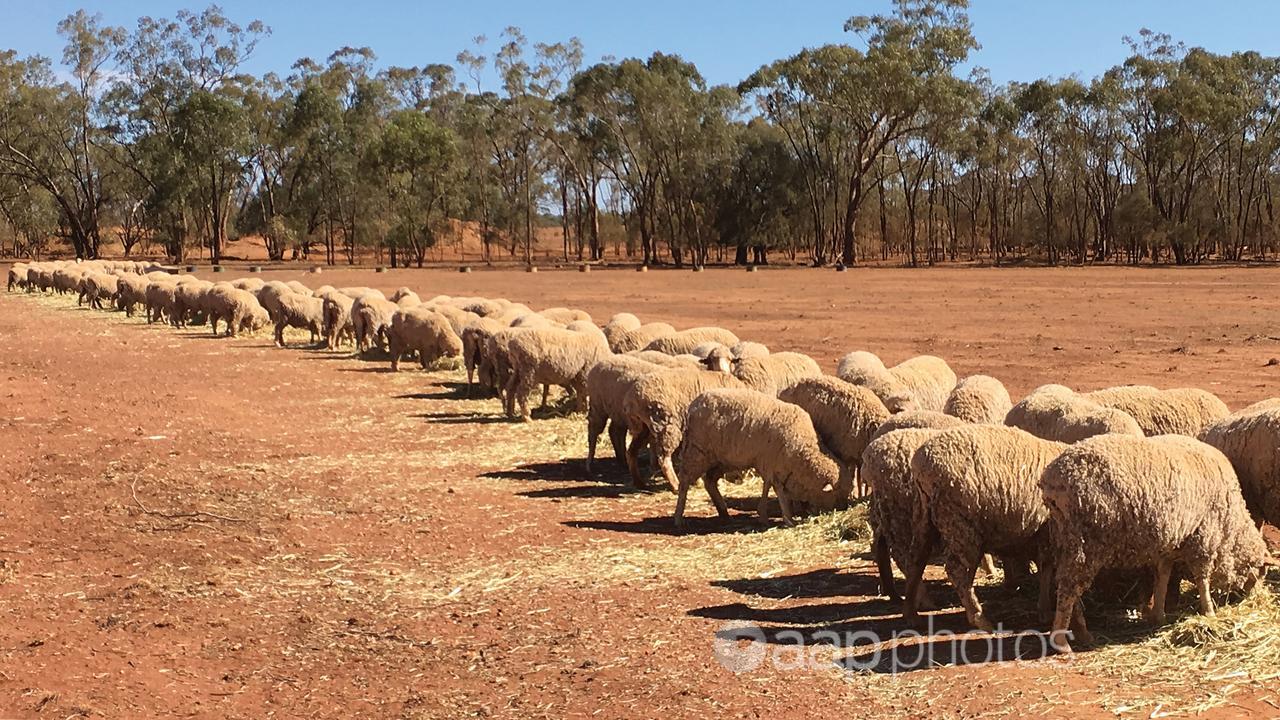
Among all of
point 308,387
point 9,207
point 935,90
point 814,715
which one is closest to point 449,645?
point 814,715

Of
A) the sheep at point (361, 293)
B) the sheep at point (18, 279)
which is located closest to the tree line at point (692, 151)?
the sheep at point (18, 279)

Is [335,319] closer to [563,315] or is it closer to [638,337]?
[563,315]

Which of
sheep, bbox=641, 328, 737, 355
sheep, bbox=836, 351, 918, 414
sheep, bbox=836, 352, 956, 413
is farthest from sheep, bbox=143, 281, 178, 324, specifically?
sheep, bbox=836, 352, 956, 413

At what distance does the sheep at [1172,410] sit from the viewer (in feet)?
27.5

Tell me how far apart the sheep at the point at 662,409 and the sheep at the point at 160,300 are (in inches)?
837

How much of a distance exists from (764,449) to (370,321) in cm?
1414

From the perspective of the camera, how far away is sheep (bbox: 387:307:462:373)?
1923cm

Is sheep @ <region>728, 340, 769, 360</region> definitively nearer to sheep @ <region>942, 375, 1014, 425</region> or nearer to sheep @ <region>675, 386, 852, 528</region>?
sheep @ <region>942, 375, 1014, 425</region>

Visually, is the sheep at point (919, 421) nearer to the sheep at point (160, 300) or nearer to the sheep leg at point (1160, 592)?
the sheep leg at point (1160, 592)

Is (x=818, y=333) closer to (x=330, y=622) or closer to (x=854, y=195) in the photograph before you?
(x=330, y=622)

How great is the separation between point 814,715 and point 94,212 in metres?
75.6

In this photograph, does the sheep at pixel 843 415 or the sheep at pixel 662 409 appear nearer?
the sheep at pixel 843 415

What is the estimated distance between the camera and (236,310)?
83.5ft

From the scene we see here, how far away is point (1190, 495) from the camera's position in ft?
19.8
